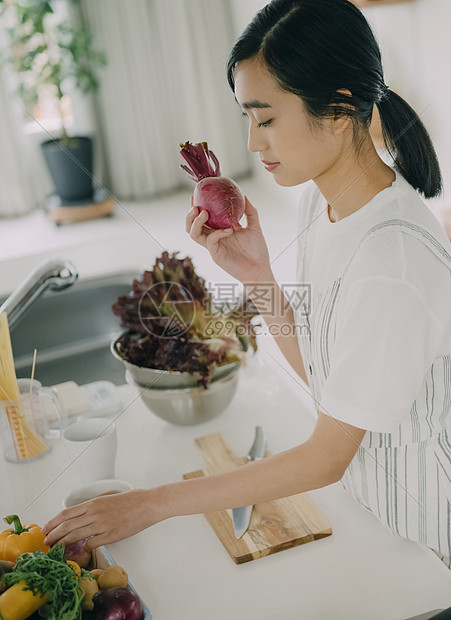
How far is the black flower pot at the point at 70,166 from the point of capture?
459 cm

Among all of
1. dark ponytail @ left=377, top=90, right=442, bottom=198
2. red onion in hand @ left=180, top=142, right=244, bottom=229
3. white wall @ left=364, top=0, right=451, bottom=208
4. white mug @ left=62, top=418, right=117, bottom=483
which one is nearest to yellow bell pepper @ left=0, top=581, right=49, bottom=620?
white mug @ left=62, top=418, right=117, bottom=483

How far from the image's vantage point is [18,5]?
4184 mm

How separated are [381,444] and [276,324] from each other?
321mm

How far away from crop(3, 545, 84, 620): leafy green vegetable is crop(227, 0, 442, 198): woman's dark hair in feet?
1.88

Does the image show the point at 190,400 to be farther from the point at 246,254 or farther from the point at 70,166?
the point at 70,166

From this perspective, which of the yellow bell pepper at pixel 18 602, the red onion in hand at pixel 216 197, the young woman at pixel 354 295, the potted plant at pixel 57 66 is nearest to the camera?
the yellow bell pepper at pixel 18 602

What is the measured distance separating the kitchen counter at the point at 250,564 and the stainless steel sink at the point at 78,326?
0.44 m

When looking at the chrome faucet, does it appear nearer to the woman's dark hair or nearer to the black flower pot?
the woman's dark hair

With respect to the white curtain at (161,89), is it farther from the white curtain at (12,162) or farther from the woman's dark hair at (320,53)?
the woman's dark hair at (320,53)

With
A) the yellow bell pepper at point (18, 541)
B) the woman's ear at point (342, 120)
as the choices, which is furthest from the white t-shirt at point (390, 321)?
the yellow bell pepper at point (18, 541)

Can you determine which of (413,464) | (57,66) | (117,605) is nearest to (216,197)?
(413,464)

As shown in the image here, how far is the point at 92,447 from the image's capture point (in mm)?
944

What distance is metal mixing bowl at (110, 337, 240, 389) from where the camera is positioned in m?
1.07

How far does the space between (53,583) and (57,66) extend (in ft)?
13.8
